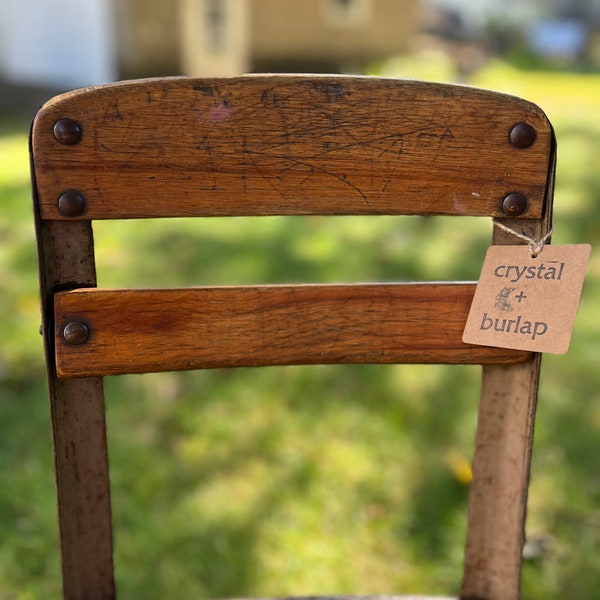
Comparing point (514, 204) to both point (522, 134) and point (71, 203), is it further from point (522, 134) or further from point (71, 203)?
point (71, 203)

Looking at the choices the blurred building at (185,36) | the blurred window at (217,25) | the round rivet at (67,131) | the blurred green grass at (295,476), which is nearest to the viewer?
the round rivet at (67,131)

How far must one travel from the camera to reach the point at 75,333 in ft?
2.97

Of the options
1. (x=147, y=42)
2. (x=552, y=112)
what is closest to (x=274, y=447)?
(x=552, y=112)

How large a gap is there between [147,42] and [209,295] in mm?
8304

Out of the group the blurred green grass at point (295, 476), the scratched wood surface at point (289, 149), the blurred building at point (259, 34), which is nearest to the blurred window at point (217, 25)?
the blurred building at point (259, 34)

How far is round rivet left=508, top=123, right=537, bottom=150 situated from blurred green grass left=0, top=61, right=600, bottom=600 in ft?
3.79

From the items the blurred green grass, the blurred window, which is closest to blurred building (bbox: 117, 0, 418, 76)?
the blurred window

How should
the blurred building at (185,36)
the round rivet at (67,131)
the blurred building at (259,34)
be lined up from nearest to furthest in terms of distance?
the round rivet at (67,131) < the blurred building at (185,36) < the blurred building at (259,34)

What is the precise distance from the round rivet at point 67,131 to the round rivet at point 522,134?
50cm

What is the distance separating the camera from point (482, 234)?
3.54 meters

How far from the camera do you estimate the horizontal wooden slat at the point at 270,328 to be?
92 centimetres

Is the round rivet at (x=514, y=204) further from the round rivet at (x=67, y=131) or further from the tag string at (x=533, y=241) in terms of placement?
the round rivet at (x=67, y=131)

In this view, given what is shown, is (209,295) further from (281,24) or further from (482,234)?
(281,24)

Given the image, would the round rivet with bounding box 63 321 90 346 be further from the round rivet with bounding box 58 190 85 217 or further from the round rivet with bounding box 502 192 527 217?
the round rivet with bounding box 502 192 527 217
